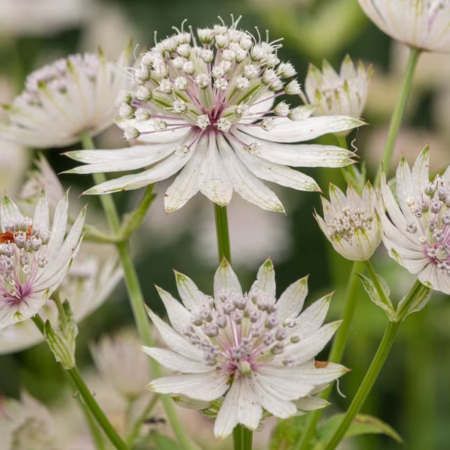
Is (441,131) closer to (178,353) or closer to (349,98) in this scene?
(349,98)

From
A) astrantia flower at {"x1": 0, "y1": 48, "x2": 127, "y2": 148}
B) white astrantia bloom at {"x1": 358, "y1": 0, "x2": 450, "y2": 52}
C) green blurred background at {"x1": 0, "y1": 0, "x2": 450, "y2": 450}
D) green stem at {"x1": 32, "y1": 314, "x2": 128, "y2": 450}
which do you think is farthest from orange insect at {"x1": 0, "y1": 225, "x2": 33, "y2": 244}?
green blurred background at {"x1": 0, "y1": 0, "x2": 450, "y2": 450}

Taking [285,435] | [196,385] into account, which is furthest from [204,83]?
[285,435]

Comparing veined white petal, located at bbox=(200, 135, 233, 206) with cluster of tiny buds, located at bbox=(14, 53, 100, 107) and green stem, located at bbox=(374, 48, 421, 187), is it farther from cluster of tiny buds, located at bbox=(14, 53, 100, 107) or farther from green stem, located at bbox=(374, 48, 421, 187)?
cluster of tiny buds, located at bbox=(14, 53, 100, 107)

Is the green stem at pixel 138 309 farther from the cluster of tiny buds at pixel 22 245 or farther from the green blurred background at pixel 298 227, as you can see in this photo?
the green blurred background at pixel 298 227

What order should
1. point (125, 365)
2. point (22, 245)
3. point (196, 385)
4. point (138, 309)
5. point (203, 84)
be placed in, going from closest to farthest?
1. point (196, 385)
2. point (22, 245)
3. point (203, 84)
4. point (138, 309)
5. point (125, 365)

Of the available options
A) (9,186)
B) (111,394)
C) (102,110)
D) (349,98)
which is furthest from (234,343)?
(9,186)

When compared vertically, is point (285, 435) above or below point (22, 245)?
below

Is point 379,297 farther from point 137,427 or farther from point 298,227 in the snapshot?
point 298,227
